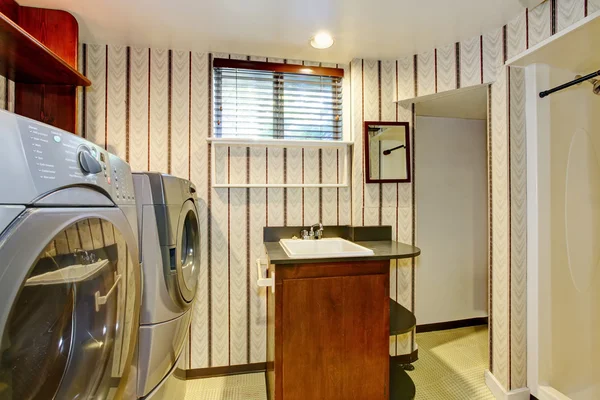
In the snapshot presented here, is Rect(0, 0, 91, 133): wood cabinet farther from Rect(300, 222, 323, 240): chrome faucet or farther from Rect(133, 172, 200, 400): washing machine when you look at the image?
Rect(300, 222, 323, 240): chrome faucet

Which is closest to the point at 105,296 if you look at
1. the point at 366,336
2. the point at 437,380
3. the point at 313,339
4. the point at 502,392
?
the point at 313,339

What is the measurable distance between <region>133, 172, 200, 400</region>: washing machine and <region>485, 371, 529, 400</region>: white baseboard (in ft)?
6.33

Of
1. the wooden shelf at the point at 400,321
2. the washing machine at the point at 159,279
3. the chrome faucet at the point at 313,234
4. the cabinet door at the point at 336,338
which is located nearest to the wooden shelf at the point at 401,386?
the cabinet door at the point at 336,338

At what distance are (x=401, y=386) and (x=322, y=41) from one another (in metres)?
2.29

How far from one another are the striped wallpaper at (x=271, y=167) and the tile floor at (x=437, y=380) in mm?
136

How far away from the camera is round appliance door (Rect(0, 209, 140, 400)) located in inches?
19.8

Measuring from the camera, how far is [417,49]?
6.27ft

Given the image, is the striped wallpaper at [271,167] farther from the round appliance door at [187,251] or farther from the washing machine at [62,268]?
the washing machine at [62,268]

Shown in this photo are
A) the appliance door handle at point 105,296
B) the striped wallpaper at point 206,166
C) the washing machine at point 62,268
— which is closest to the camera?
the washing machine at point 62,268

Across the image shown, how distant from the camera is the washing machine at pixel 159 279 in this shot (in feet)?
3.76

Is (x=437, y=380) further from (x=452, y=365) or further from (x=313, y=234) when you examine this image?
(x=313, y=234)

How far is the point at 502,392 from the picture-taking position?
65.4 inches

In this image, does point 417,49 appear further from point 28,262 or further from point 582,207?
point 28,262

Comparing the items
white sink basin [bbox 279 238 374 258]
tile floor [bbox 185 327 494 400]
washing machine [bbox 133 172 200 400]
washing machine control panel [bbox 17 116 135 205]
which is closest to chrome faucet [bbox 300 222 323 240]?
white sink basin [bbox 279 238 374 258]
